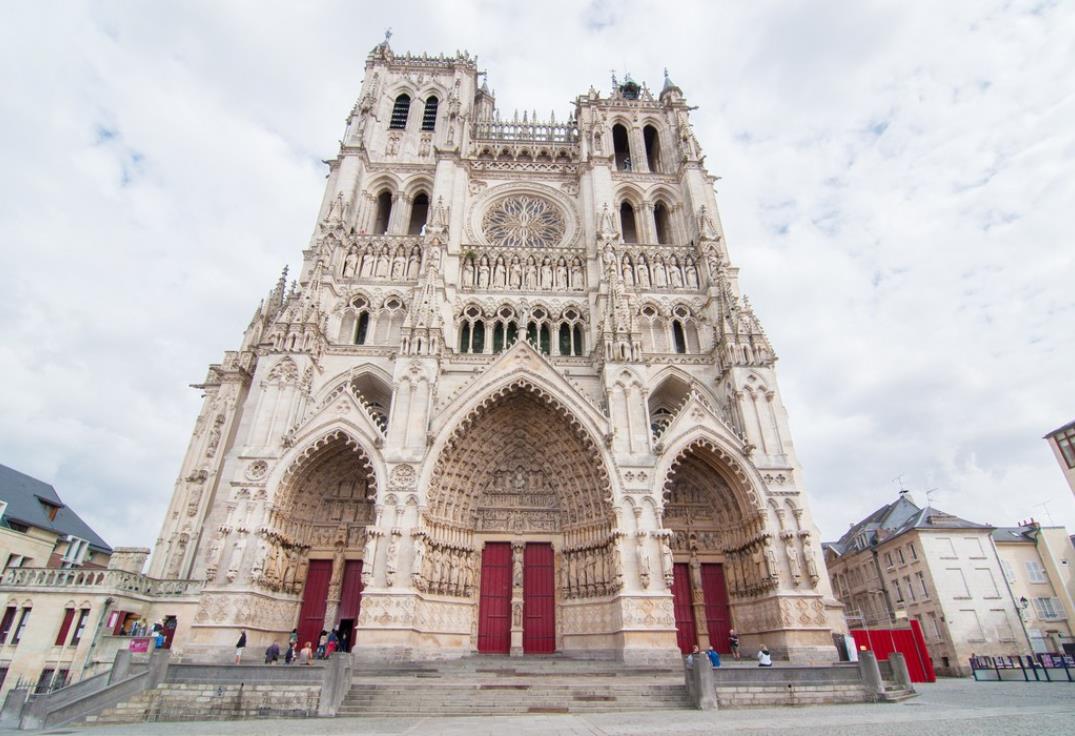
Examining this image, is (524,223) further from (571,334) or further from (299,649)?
(299,649)

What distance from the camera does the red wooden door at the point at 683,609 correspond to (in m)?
17.2

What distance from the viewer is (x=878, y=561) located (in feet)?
99.2

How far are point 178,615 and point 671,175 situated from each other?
26.8m

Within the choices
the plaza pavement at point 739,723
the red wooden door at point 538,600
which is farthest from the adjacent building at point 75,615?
the red wooden door at point 538,600

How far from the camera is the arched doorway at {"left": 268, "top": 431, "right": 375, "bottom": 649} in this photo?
1680 centimetres

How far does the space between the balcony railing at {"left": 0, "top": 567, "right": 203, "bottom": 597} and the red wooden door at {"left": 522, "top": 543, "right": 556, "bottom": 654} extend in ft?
33.5

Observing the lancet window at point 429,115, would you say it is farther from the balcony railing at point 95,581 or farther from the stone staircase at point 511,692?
the stone staircase at point 511,692

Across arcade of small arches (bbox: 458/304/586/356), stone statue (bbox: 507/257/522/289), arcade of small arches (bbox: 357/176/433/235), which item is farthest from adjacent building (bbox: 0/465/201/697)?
arcade of small arches (bbox: 357/176/433/235)

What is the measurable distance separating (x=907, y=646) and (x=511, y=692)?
13.3 metres

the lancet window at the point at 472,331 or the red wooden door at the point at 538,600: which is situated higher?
the lancet window at the point at 472,331

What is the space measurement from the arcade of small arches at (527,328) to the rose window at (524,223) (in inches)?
186

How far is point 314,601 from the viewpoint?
56.5ft

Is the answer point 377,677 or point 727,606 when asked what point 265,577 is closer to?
point 377,677

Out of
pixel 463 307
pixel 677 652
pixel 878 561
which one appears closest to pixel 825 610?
pixel 677 652
